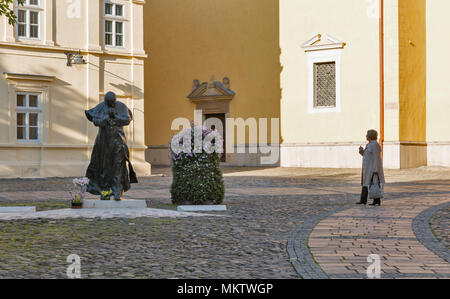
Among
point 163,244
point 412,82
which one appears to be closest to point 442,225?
point 163,244

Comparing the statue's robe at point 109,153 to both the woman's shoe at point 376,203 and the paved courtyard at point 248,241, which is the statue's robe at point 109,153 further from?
the woman's shoe at point 376,203

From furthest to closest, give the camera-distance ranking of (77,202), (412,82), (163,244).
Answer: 1. (412,82)
2. (77,202)
3. (163,244)

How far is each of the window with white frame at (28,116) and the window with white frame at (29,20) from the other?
1929mm

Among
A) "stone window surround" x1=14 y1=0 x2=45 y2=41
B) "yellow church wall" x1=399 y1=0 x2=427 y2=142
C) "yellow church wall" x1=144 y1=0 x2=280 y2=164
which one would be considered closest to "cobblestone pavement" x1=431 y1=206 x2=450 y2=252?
"yellow church wall" x1=399 y1=0 x2=427 y2=142

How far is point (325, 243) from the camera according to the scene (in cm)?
745

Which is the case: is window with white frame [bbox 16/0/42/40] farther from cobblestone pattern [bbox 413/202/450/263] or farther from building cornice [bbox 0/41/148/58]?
cobblestone pattern [bbox 413/202/450/263]

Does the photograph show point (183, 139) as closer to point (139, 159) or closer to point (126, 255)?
point (126, 255)

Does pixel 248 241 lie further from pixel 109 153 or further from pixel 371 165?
pixel 371 165

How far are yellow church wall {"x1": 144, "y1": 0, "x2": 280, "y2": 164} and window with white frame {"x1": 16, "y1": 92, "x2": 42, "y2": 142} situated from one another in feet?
33.6


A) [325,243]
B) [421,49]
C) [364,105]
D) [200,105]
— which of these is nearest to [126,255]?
[325,243]

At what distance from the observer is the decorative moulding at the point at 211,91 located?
29.1 metres

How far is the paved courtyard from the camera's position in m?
6.03

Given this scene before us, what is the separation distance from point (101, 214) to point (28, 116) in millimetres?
11531

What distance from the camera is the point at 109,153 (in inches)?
456
